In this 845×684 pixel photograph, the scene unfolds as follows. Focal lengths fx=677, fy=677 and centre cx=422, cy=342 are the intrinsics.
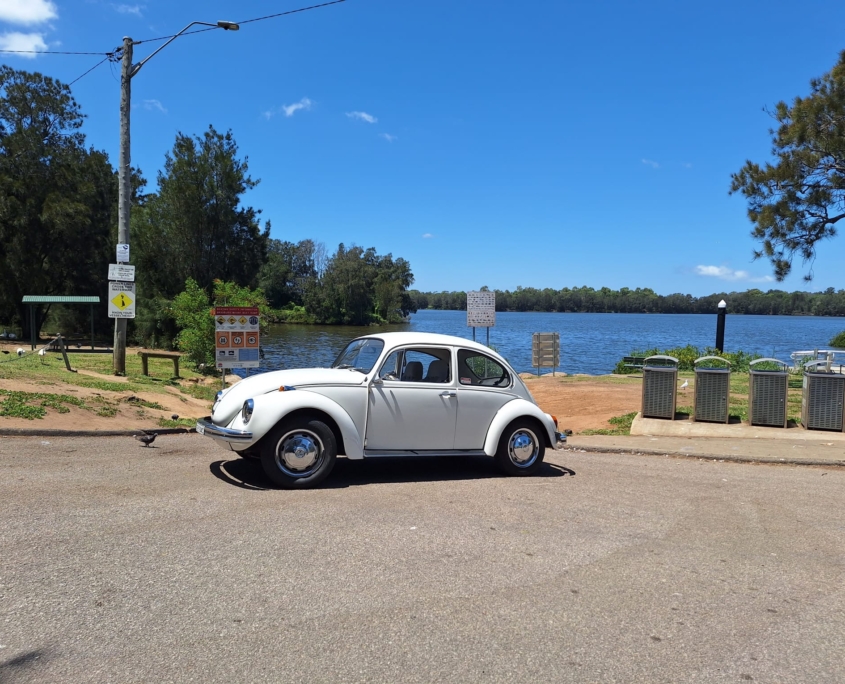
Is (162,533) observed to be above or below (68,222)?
below

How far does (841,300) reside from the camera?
421 feet

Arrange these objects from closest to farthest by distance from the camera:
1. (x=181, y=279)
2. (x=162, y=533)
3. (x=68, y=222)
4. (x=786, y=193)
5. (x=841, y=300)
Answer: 1. (x=162, y=533)
2. (x=786, y=193)
3. (x=68, y=222)
4. (x=181, y=279)
5. (x=841, y=300)

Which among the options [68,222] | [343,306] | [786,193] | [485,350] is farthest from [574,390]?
[343,306]

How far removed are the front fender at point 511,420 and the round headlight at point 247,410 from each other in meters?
2.68

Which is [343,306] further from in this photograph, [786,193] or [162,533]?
[162,533]

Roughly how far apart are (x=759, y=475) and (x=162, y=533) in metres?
7.10

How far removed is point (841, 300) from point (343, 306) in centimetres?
9506

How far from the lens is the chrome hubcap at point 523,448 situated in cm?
786

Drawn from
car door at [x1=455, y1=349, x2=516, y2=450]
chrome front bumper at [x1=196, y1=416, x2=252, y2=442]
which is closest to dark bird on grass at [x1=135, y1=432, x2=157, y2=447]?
chrome front bumper at [x1=196, y1=416, x2=252, y2=442]

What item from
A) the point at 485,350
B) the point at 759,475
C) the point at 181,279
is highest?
the point at 181,279

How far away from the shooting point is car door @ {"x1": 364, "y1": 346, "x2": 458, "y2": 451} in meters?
7.12

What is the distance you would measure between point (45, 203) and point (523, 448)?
3692 centimetres

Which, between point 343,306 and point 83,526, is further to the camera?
point 343,306

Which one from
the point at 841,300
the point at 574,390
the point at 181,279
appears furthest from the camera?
the point at 841,300
